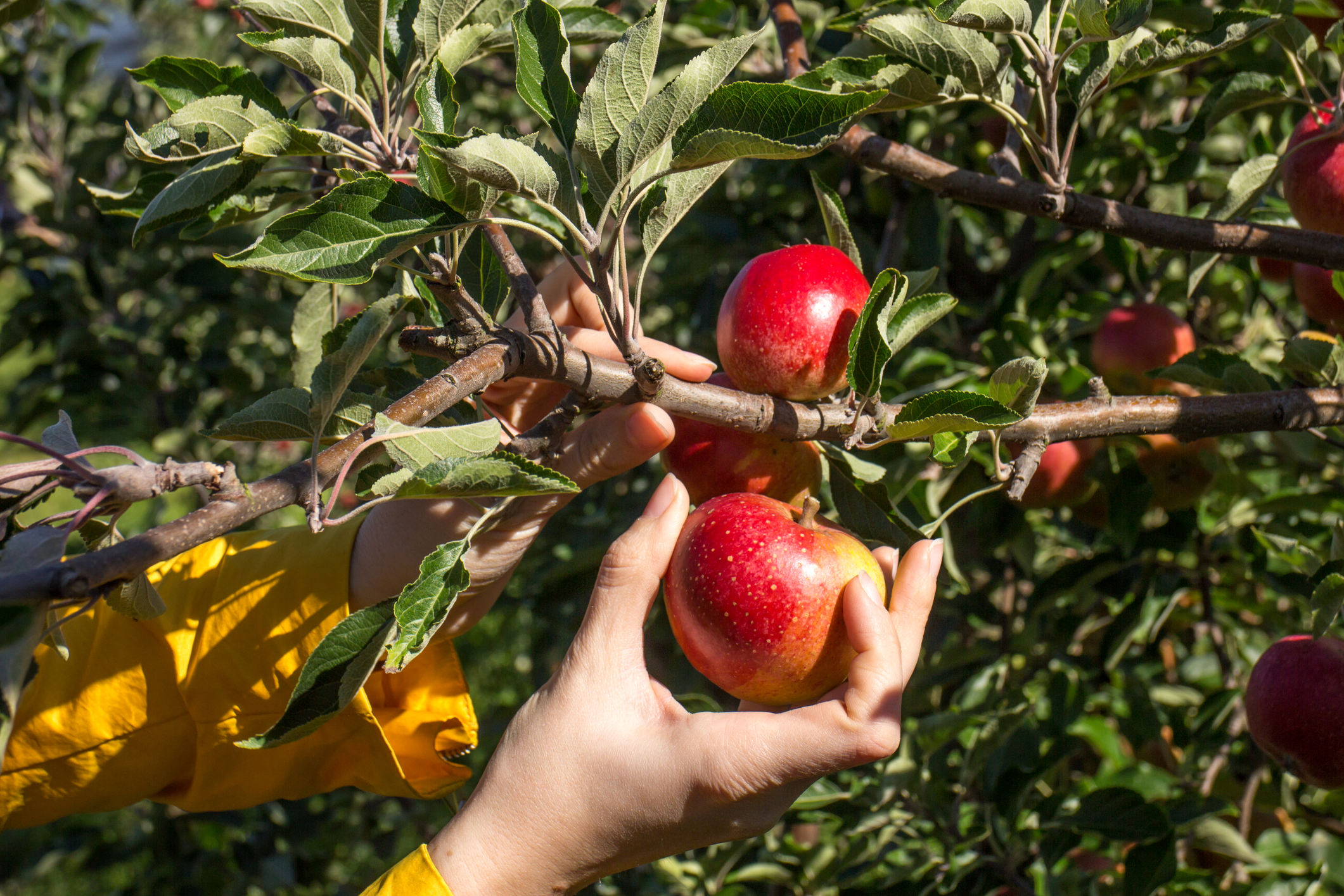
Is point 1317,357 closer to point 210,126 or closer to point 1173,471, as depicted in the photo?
point 1173,471

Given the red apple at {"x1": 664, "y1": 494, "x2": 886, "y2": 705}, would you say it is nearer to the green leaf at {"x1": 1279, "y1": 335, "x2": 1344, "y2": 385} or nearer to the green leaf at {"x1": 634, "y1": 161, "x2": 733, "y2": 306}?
the green leaf at {"x1": 634, "y1": 161, "x2": 733, "y2": 306}

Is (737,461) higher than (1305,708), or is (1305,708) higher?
(737,461)

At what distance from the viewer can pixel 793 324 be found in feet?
3.06

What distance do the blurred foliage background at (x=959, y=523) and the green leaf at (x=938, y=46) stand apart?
0.42 meters

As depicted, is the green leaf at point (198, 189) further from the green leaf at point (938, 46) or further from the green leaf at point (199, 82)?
the green leaf at point (938, 46)

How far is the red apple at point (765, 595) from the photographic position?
0.90m

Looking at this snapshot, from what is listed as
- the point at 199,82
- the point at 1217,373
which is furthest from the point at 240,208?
the point at 1217,373

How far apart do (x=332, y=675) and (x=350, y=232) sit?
349 millimetres

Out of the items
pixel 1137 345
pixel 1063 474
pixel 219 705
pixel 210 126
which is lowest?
pixel 219 705

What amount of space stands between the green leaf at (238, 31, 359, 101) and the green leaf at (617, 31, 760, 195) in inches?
11.6

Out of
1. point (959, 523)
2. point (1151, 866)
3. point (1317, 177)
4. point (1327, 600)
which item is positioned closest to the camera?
point (1327, 600)

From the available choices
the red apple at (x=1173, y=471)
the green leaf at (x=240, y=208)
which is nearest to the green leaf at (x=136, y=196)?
the green leaf at (x=240, y=208)

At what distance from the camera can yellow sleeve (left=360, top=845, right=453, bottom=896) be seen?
895mm

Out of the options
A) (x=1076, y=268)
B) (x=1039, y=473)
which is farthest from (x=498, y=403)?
(x=1076, y=268)
